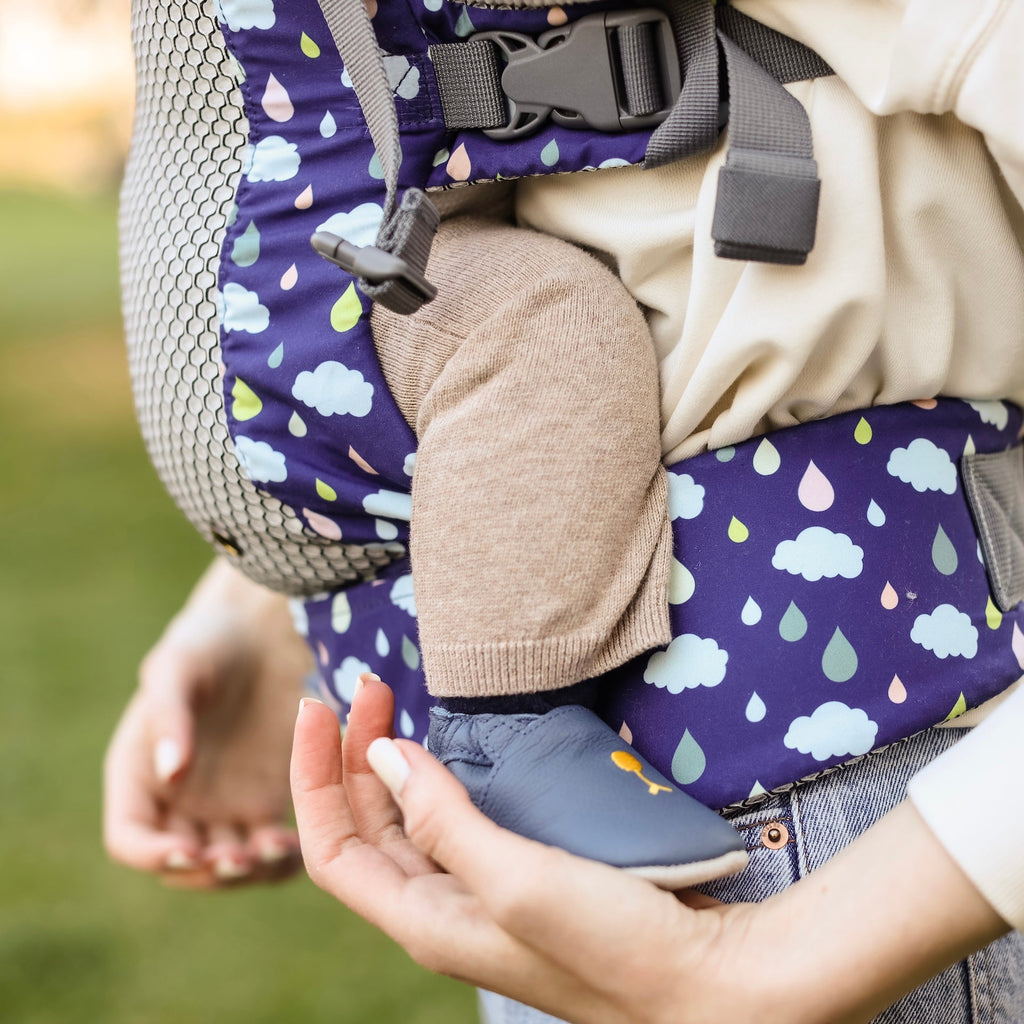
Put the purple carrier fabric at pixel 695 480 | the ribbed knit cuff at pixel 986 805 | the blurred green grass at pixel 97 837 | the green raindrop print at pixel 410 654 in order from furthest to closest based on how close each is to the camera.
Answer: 1. the blurred green grass at pixel 97 837
2. the green raindrop print at pixel 410 654
3. the purple carrier fabric at pixel 695 480
4. the ribbed knit cuff at pixel 986 805

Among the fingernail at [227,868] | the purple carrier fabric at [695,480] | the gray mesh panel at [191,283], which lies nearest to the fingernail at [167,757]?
the fingernail at [227,868]

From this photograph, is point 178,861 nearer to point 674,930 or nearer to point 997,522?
point 674,930

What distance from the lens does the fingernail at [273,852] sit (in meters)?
1.09

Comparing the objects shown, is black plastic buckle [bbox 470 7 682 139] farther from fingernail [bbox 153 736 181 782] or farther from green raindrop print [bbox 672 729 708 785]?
fingernail [bbox 153 736 181 782]

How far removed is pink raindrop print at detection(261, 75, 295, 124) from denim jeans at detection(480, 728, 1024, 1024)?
1.71 ft

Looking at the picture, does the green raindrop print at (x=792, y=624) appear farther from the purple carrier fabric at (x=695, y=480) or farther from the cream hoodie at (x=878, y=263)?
the cream hoodie at (x=878, y=263)

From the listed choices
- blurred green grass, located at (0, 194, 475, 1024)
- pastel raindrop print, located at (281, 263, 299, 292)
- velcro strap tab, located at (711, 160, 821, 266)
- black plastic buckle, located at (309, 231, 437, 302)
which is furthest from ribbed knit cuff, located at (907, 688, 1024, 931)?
blurred green grass, located at (0, 194, 475, 1024)

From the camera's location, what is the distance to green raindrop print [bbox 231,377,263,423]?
677mm

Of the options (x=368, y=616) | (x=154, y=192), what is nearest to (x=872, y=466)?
(x=368, y=616)

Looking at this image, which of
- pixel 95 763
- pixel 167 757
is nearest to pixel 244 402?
pixel 167 757

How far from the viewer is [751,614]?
592 millimetres

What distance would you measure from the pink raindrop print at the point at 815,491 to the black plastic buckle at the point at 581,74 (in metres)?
0.23

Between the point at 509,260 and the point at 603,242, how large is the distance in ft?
0.19

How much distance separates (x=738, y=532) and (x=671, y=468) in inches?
2.3
